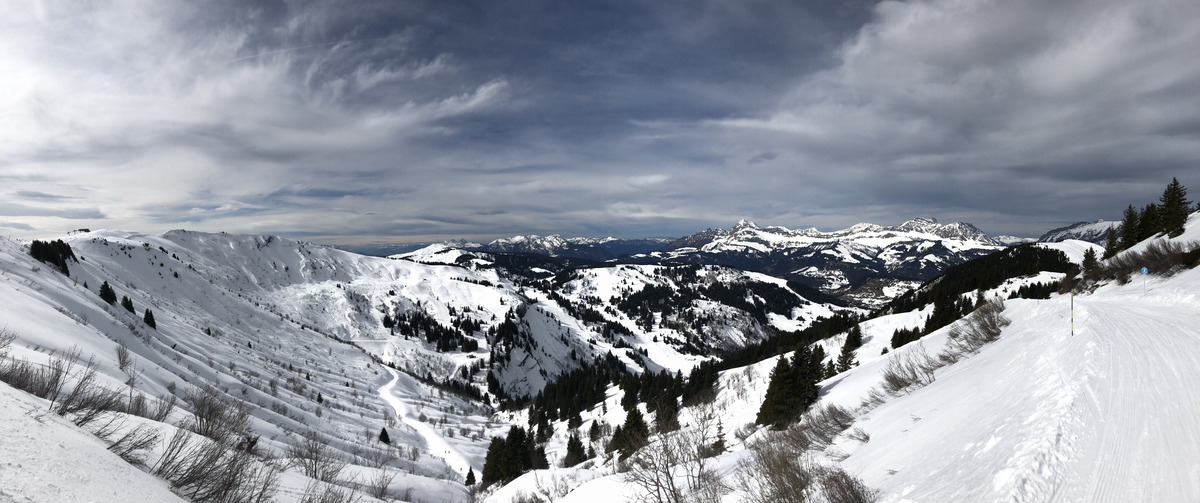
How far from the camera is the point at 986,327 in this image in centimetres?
2131

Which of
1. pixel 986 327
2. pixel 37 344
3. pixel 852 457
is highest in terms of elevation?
pixel 37 344

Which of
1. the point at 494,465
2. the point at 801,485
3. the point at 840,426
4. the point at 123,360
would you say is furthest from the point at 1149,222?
the point at 123,360

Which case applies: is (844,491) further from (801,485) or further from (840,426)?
(840,426)

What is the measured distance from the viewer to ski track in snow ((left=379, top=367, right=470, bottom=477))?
5328 centimetres

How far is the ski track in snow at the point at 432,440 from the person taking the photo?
53.3 m

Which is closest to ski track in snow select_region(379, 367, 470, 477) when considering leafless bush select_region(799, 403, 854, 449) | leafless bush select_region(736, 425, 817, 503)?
leafless bush select_region(799, 403, 854, 449)

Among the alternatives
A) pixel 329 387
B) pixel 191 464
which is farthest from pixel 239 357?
pixel 191 464

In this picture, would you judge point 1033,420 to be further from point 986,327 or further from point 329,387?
point 329,387

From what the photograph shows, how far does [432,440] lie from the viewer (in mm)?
59500

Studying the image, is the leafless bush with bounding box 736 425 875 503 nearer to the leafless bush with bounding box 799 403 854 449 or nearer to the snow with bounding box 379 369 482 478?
the leafless bush with bounding box 799 403 854 449

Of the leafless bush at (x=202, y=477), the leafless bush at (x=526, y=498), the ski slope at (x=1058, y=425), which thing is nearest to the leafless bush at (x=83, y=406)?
the leafless bush at (x=202, y=477)

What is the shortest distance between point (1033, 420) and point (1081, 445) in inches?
53.2

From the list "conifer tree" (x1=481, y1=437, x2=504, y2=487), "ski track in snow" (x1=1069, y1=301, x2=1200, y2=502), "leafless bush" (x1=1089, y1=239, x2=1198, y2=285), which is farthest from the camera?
"conifer tree" (x1=481, y1=437, x2=504, y2=487)

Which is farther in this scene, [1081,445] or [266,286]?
[266,286]
